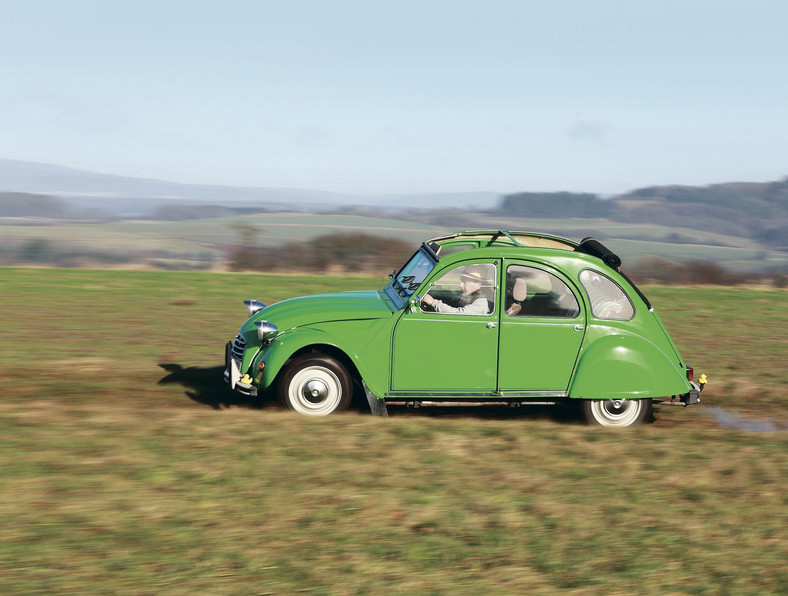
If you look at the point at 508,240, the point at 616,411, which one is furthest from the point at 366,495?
the point at 508,240

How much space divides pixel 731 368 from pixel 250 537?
8710mm

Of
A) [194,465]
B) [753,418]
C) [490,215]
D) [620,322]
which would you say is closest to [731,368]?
[753,418]

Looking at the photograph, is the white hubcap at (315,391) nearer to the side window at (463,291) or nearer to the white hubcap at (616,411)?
the side window at (463,291)

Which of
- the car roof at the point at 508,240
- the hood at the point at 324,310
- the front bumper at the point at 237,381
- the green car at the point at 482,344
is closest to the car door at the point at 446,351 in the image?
the green car at the point at 482,344

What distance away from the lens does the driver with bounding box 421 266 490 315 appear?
7719mm

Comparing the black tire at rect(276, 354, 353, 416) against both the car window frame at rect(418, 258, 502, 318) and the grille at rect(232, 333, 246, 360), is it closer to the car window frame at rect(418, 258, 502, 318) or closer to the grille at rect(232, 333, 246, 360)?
the grille at rect(232, 333, 246, 360)

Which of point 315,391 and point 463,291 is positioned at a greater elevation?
point 463,291

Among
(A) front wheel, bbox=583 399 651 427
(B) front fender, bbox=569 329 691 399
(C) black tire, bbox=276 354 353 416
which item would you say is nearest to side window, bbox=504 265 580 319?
(B) front fender, bbox=569 329 691 399

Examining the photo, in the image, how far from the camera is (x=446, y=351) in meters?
7.61

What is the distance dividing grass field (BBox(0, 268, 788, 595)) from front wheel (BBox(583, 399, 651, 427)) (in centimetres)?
25

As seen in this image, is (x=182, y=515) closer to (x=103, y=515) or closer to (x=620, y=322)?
(x=103, y=515)

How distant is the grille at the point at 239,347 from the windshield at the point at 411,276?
5.13ft

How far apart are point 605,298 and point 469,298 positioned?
4.35 ft

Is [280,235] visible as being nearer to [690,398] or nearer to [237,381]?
[237,381]
